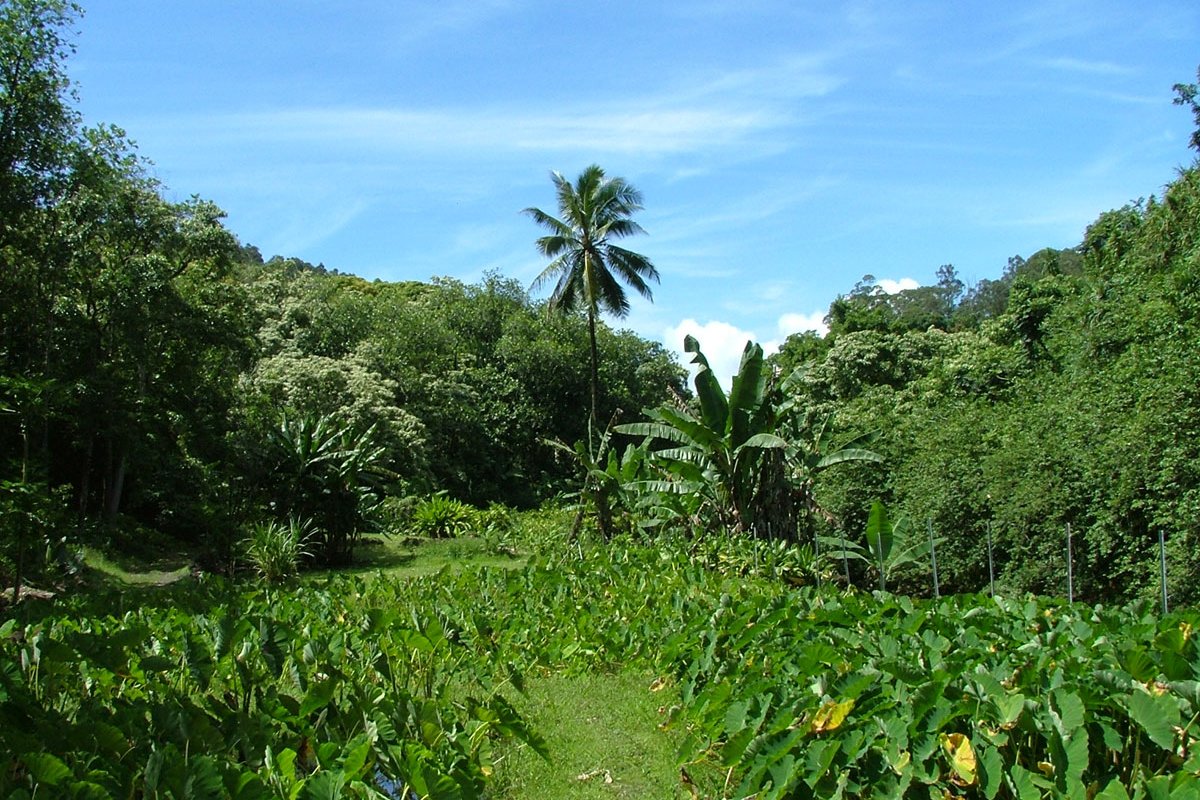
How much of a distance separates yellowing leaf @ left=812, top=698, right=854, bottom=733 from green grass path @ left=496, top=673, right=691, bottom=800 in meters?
1.05

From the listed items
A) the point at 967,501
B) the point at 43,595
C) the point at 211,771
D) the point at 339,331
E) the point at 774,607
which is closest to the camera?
the point at 211,771

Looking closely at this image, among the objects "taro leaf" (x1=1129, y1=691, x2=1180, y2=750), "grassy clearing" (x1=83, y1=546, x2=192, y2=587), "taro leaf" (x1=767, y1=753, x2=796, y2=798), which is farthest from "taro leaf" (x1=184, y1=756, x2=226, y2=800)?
"grassy clearing" (x1=83, y1=546, x2=192, y2=587)

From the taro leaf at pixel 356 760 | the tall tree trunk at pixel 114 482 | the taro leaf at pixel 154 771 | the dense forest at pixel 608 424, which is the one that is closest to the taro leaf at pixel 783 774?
the taro leaf at pixel 356 760

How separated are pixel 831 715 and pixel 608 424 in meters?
15.7

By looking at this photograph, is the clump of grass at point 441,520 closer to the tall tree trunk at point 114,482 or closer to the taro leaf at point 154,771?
the tall tree trunk at point 114,482

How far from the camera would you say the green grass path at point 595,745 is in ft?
15.0

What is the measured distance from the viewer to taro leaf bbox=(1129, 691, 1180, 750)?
3.03m

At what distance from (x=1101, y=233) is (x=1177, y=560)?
12.5m

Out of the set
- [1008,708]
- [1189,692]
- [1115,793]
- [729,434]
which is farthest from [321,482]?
[1115,793]

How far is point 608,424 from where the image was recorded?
62.7ft

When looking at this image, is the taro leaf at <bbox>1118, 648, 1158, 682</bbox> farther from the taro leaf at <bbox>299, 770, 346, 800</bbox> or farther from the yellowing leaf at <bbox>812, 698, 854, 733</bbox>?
the taro leaf at <bbox>299, 770, 346, 800</bbox>

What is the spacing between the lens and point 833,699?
3650 mm

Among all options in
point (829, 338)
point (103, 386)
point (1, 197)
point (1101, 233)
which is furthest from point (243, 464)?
point (829, 338)

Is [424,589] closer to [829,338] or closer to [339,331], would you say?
[339,331]
